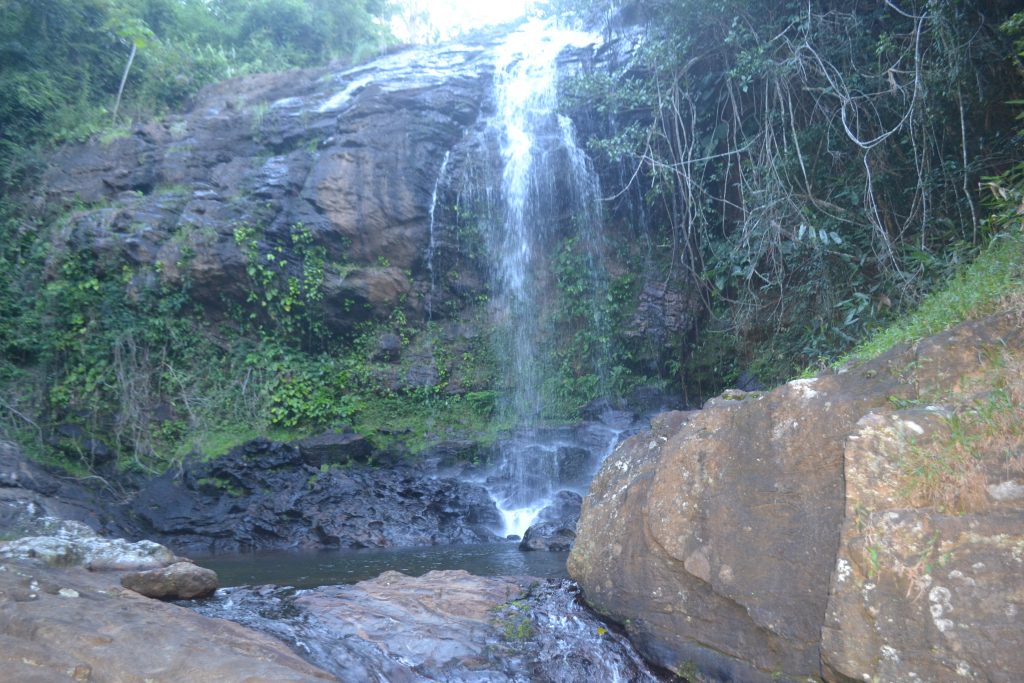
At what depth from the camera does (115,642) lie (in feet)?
12.2

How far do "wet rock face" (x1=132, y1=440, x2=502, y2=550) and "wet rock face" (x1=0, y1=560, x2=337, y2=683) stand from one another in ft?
19.8

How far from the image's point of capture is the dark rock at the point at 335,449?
11773mm

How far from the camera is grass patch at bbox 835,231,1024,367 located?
4809 millimetres

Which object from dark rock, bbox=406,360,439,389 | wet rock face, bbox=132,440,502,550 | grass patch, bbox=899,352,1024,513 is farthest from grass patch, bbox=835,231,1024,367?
dark rock, bbox=406,360,439,389

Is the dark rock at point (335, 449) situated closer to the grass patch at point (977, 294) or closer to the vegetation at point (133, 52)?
the vegetation at point (133, 52)

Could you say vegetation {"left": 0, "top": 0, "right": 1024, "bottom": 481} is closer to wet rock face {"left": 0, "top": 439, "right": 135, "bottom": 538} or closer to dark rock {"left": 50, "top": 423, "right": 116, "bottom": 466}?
dark rock {"left": 50, "top": 423, "right": 116, "bottom": 466}

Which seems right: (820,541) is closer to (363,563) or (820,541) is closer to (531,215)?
(363,563)

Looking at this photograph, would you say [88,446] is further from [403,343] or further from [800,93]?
[800,93]

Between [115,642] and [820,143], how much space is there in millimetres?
9424

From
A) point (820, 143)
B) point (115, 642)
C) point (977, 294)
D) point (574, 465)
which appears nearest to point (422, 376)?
point (574, 465)

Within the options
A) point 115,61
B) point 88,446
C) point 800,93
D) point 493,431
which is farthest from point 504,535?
point 115,61

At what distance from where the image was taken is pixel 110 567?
5.34 m

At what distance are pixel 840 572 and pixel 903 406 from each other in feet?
3.73

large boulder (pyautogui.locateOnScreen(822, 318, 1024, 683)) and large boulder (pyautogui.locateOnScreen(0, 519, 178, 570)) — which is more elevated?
large boulder (pyautogui.locateOnScreen(822, 318, 1024, 683))
